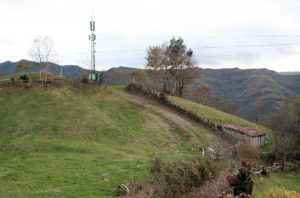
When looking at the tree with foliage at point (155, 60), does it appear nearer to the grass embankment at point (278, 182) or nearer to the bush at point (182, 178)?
the grass embankment at point (278, 182)

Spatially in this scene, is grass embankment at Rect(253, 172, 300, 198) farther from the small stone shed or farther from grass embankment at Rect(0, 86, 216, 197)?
the small stone shed

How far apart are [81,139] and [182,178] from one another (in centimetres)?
2134

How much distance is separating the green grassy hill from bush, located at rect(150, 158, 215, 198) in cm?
433

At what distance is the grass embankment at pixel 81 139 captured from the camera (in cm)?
2792

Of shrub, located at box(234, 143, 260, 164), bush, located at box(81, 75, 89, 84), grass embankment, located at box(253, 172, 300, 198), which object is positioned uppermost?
bush, located at box(81, 75, 89, 84)

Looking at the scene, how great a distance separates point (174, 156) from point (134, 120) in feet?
37.6

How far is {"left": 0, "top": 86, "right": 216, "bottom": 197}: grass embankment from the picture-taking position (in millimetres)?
27922

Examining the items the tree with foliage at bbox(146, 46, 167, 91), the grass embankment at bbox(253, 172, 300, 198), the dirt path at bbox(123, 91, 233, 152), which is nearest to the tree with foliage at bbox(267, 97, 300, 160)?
the grass embankment at bbox(253, 172, 300, 198)

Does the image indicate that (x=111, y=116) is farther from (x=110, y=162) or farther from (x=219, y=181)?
(x=219, y=181)

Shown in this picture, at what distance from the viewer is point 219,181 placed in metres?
22.7

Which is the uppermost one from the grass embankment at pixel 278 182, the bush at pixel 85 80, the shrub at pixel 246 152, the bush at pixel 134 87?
the bush at pixel 85 80

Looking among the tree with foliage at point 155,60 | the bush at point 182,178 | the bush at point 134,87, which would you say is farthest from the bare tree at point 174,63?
the bush at point 182,178

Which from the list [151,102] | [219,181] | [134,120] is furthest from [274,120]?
[219,181]

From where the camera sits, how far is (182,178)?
71.7ft
